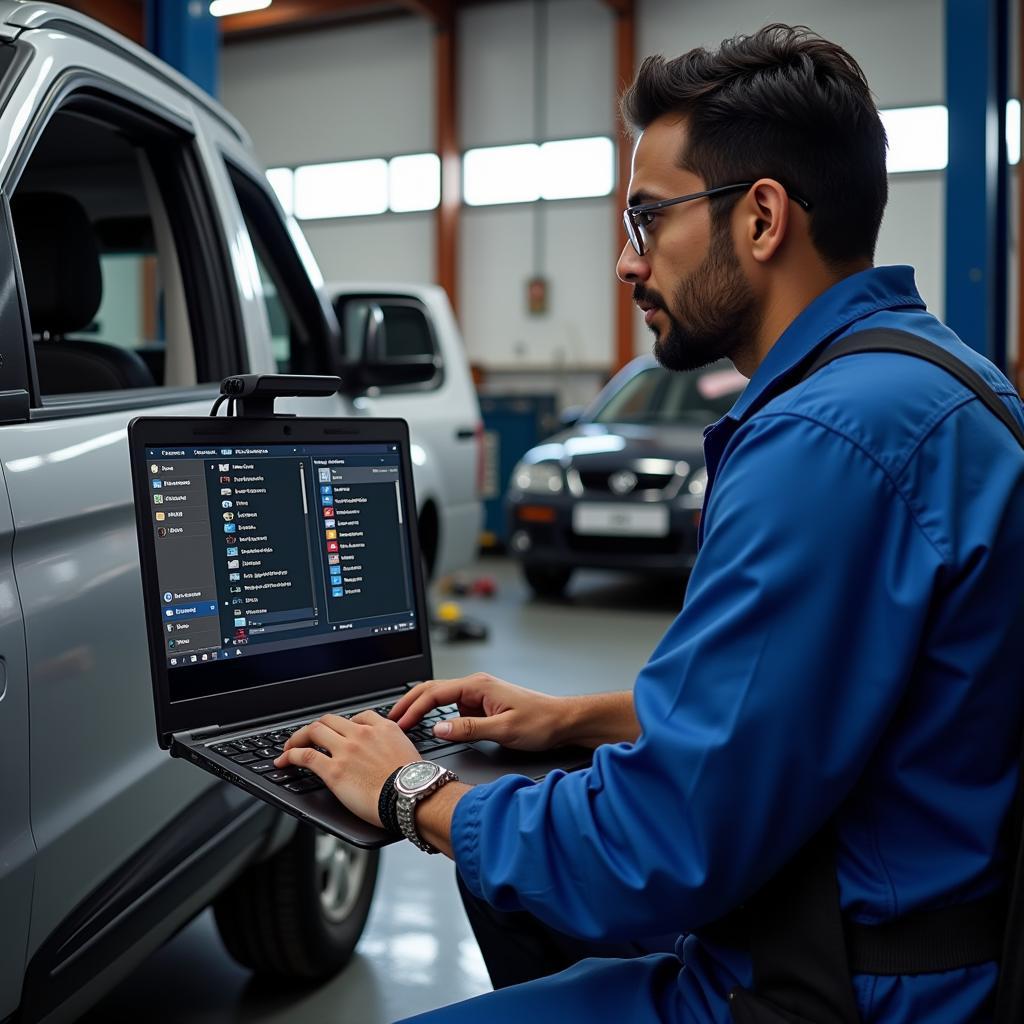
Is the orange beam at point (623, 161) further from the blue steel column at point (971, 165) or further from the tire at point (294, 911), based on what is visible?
the tire at point (294, 911)

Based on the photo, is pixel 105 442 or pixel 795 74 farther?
pixel 105 442

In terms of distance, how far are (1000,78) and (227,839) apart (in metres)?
5.27

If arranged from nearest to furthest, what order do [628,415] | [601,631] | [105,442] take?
[105,442]
[601,631]
[628,415]

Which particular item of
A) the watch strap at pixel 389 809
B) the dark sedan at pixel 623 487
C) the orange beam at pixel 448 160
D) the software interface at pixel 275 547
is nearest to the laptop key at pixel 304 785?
the watch strap at pixel 389 809

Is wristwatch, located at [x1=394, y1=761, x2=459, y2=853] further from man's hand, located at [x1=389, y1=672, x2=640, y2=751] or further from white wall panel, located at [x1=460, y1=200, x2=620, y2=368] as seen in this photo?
white wall panel, located at [x1=460, y1=200, x2=620, y2=368]

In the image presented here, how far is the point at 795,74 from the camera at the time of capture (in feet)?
3.91

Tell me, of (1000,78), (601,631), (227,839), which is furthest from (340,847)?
(1000,78)

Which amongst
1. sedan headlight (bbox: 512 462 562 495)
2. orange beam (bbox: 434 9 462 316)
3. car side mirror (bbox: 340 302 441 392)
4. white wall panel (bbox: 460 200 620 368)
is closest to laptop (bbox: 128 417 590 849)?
car side mirror (bbox: 340 302 441 392)

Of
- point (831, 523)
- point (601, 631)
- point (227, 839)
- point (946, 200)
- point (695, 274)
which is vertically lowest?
point (601, 631)

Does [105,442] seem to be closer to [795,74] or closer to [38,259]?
[38,259]

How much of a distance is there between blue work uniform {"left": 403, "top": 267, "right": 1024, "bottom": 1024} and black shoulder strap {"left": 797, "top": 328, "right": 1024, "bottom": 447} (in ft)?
0.05

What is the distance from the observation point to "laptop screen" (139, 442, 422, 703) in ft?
4.57

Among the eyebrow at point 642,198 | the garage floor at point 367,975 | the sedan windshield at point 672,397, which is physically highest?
the eyebrow at point 642,198

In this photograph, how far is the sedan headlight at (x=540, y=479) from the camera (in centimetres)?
711
